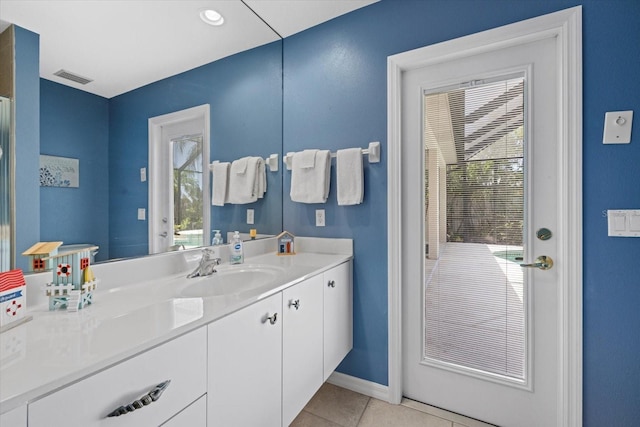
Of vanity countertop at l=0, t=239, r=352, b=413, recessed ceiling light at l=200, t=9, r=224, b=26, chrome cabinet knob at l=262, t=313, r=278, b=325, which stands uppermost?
recessed ceiling light at l=200, t=9, r=224, b=26

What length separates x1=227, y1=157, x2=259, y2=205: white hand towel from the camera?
72.2 inches

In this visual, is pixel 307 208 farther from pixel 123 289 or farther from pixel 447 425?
pixel 447 425

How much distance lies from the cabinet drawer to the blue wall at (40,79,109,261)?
23.4 inches

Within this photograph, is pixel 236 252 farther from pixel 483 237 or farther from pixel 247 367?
pixel 483 237

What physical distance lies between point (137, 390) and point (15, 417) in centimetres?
22

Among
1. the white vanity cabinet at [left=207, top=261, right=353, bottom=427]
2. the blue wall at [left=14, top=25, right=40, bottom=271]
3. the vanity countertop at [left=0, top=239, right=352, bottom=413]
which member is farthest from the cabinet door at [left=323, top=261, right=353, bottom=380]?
the blue wall at [left=14, top=25, right=40, bottom=271]

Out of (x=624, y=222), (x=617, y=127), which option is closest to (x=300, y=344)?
(x=624, y=222)

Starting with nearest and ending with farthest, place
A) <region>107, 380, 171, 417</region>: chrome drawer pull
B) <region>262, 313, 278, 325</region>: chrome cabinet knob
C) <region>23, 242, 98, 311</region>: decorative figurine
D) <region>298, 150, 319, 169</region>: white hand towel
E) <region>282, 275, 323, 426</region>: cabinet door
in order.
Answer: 1. <region>107, 380, 171, 417</region>: chrome drawer pull
2. <region>23, 242, 98, 311</region>: decorative figurine
3. <region>262, 313, 278, 325</region>: chrome cabinet knob
4. <region>282, 275, 323, 426</region>: cabinet door
5. <region>298, 150, 319, 169</region>: white hand towel

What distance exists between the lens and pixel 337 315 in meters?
1.66

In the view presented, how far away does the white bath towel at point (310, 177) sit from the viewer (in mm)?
1835

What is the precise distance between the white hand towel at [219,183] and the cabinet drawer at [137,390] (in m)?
1.00

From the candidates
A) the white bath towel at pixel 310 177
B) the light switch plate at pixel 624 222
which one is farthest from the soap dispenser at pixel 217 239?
the light switch plate at pixel 624 222

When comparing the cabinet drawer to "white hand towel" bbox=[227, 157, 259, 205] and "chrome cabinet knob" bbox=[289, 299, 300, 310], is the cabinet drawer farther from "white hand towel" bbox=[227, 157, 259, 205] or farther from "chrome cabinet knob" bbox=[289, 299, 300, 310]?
"white hand towel" bbox=[227, 157, 259, 205]

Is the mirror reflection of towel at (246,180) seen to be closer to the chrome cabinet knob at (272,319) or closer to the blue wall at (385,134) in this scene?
the blue wall at (385,134)
